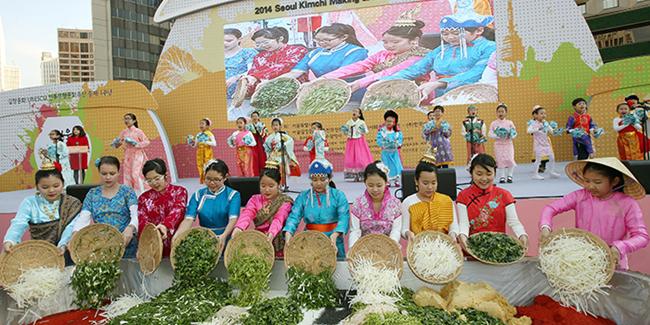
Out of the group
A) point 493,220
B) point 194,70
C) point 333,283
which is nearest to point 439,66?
point 194,70

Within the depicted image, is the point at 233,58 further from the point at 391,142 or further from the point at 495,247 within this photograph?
the point at 495,247

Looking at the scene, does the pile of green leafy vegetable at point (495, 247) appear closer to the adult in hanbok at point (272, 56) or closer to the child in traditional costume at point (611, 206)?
the child in traditional costume at point (611, 206)

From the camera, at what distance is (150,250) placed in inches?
103

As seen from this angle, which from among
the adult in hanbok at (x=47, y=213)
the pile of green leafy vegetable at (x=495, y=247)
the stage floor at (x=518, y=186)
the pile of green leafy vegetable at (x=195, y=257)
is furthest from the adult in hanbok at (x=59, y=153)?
the pile of green leafy vegetable at (x=495, y=247)

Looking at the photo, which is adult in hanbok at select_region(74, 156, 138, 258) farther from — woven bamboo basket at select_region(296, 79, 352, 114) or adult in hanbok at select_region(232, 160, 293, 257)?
woven bamboo basket at select_region(296, 79, 352, 114)

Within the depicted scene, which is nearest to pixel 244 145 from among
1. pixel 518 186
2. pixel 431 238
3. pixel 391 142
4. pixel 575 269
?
pixel 391 142

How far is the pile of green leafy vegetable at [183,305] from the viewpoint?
216 cm

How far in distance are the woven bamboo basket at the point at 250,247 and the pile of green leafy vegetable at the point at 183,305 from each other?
0.17 metres

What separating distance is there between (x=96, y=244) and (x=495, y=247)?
2.42m

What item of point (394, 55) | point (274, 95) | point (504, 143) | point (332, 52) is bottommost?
point (504, 143)

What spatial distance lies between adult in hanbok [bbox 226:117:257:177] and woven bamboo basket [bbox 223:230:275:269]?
20.9 feet

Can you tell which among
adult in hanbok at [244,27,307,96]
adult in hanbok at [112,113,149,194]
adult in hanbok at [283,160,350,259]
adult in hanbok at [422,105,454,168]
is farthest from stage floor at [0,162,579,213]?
adult in hanbok at [283,160,350,259]

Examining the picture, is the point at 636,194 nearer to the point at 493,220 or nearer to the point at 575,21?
the point at 493,220

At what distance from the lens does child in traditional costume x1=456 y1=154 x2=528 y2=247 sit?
9.23ft
